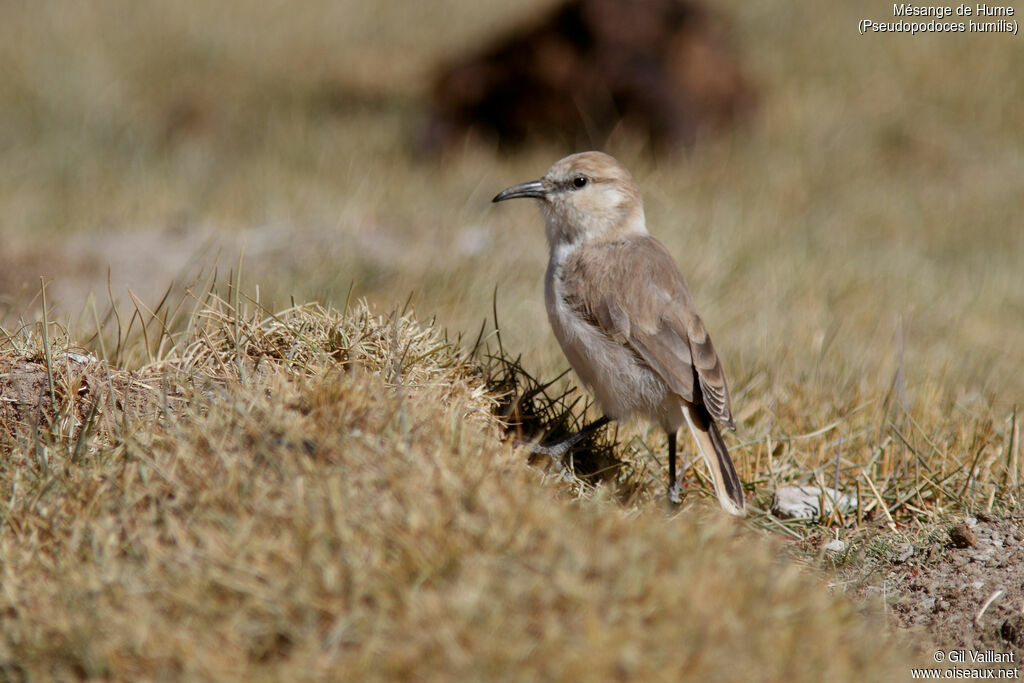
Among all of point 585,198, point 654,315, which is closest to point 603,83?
point 585,198

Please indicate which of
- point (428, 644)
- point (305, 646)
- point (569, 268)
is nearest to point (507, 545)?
point (428, 644)

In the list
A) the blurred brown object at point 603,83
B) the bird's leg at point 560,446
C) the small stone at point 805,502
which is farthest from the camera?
the blurred brown object at point 603,83

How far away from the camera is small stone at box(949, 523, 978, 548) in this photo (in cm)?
385

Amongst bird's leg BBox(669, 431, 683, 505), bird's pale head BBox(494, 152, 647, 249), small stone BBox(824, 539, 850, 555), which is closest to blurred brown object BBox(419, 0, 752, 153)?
bird's pale head BBox(494, 152, 647, 249)

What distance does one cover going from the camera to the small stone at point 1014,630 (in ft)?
11.3

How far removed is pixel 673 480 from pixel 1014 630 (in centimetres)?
131

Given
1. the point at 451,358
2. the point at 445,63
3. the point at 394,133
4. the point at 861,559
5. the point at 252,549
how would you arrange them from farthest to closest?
the point at 445,63 → the point at 394,133 → the point at 451,358 → the point at 861,559 → the point at 252,549

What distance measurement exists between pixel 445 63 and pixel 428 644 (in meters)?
10.5

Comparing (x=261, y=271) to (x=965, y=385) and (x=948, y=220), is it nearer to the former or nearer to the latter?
(x=965, y=385)

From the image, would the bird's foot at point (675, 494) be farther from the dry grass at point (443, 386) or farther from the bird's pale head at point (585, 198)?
the bird's pale head at point (585, 198)

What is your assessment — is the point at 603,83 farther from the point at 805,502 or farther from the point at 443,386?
the point at 443,386

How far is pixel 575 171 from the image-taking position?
15.8 ft

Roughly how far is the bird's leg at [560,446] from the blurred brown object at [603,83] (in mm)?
6564

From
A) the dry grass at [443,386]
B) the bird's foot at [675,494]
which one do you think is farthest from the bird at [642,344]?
the dry grass at [443,386]
